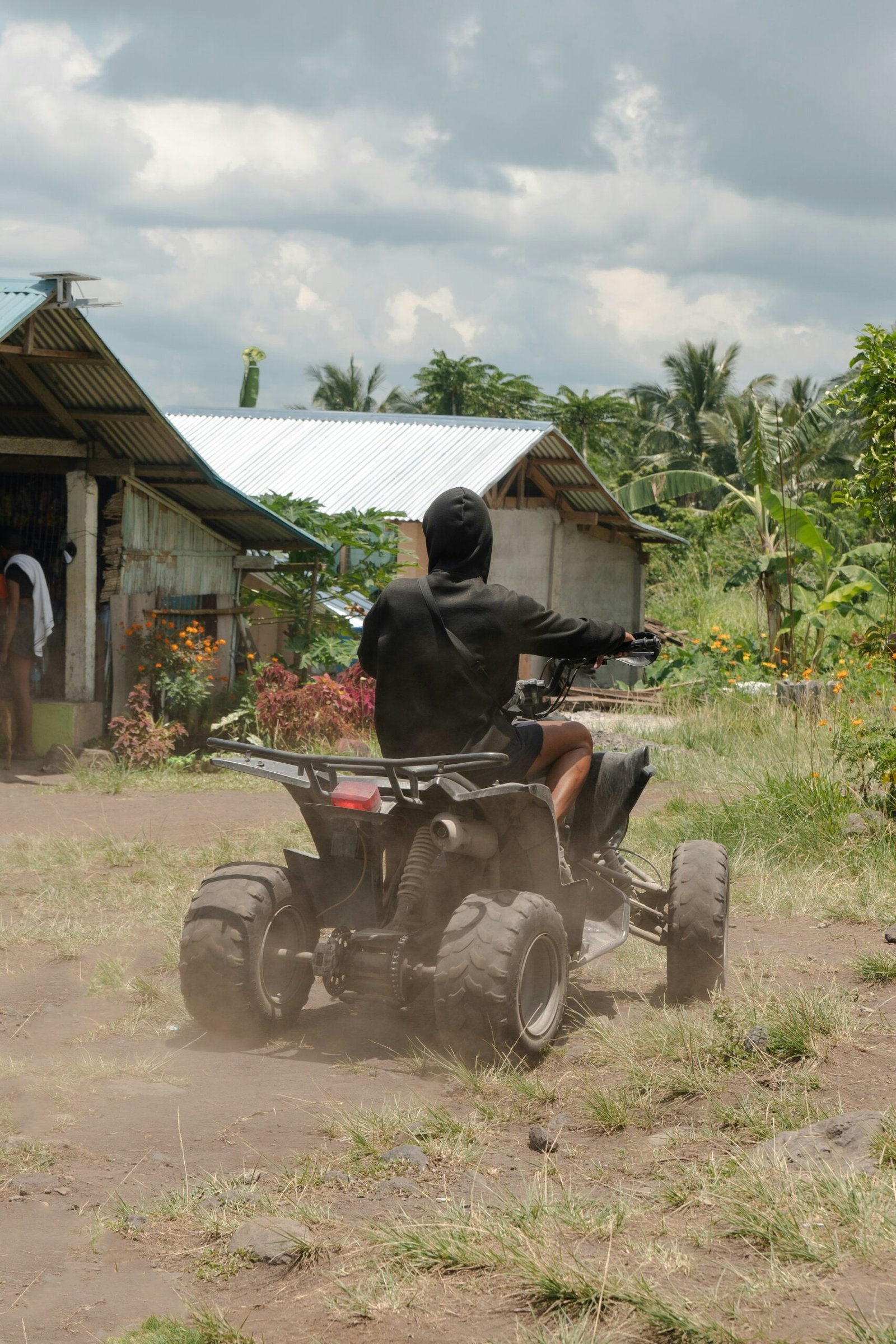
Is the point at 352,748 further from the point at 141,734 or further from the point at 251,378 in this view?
the point at 251,378

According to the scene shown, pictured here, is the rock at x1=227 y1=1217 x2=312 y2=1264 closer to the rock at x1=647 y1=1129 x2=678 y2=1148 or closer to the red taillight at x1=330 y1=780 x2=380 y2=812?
the rock at x1=647 y1=1129 x2=678 y2=1148

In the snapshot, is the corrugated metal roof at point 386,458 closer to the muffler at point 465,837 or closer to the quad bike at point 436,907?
the quad bike at point 436,907

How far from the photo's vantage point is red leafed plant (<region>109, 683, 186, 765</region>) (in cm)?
1253

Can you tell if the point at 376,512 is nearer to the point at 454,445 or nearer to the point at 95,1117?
the point at 454,445

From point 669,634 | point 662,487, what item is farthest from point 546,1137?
point 662,487

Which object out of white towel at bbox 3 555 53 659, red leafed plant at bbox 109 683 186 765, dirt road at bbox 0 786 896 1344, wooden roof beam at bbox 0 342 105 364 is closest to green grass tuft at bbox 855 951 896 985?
dirt road at bbox 0 786 896 1344

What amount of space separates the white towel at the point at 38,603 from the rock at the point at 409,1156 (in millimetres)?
9070

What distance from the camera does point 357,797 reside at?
15.7 feet

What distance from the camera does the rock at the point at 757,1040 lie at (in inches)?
186

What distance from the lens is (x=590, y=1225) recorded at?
3.35m

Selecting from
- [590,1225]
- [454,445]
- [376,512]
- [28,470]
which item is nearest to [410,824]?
[590,1225]

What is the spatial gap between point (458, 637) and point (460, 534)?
1.26ft

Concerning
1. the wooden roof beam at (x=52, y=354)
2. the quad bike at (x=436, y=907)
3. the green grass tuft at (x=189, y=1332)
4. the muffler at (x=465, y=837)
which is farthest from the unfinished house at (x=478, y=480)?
the green grass tuft at (x=189, y=1332)

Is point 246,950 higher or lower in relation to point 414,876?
lower
